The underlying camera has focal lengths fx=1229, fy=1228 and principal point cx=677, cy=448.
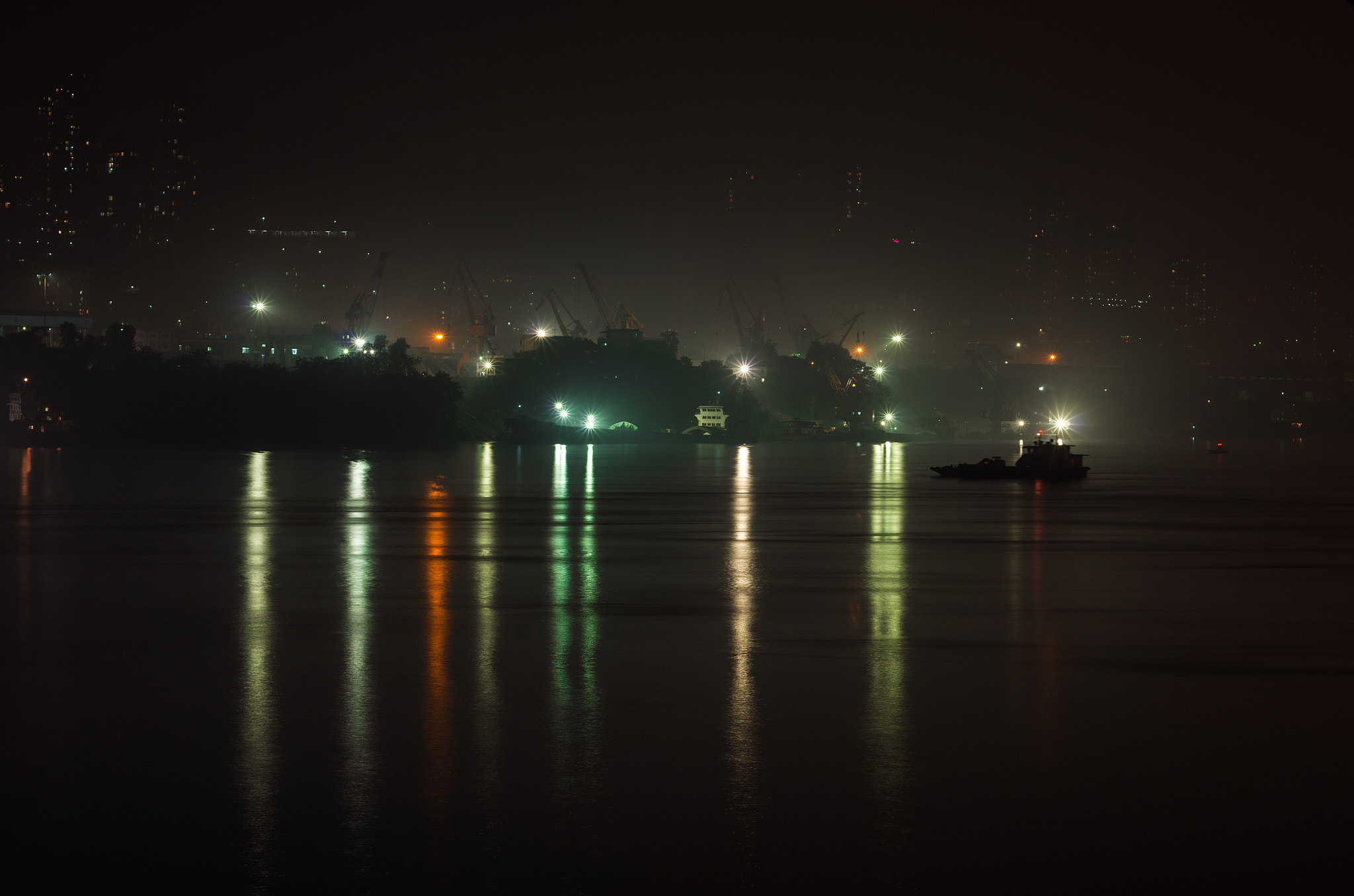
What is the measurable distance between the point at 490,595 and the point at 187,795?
13.6m

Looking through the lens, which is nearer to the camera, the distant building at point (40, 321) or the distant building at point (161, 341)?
the distant building at point (40, 321)

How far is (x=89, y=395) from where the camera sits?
408 ft

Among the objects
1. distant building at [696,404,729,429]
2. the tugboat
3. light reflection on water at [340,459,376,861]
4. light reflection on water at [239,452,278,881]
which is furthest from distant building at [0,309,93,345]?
light reflection on water at [239,452,278,881]

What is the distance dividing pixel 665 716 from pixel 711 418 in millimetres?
157664

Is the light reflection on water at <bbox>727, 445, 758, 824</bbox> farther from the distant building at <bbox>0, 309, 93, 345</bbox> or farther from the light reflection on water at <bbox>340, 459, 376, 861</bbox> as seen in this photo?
the distant building at <bbox>0, 309, 93, 345</bbox>

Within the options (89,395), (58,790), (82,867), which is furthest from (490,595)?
(89,395)

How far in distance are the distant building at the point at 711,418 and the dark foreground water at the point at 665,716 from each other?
135 meters

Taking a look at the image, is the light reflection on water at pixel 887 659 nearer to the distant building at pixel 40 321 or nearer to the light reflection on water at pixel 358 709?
the light reflection on water at pixel 358 709

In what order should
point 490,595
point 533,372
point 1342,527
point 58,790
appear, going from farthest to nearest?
point 533,372, point 1342,527, point 490,595, point 58,790

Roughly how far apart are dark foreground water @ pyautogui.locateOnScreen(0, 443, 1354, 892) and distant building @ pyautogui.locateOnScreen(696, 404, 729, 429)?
135203 millimetres

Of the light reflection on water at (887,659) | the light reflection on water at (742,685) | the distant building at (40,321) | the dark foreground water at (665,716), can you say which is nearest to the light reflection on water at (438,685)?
the dark foreground water at (665,716)

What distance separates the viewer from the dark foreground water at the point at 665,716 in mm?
9453

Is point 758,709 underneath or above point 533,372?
A: underneath

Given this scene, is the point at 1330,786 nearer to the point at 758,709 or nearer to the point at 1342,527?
the point at 758,709
